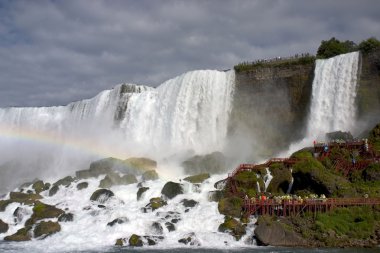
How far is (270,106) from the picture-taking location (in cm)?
4684

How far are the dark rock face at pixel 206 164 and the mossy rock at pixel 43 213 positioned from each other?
511 inches

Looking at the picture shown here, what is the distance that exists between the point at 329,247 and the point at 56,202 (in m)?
21.5

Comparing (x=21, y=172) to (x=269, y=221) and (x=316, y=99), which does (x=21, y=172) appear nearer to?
(x=316, y=99)

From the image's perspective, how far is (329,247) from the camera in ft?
79.7

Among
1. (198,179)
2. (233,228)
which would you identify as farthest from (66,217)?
(233,228)

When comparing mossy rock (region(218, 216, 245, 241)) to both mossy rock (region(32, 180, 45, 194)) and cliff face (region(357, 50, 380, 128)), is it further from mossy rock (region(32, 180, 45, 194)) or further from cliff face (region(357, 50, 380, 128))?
mossy rock (region(32, 180, 45, 194))

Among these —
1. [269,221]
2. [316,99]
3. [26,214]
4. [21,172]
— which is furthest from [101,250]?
[21,172]

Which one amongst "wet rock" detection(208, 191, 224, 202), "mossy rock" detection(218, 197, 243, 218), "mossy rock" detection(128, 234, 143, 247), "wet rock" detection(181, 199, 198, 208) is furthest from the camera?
"wet rock" detection(208, 191, 224, 202)

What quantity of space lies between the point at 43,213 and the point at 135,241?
30.0 feet

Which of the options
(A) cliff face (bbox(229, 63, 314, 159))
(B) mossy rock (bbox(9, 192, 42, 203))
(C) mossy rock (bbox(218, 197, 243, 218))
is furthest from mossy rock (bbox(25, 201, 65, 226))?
(A) cliff face (bbox(229, 63, 314, 159))

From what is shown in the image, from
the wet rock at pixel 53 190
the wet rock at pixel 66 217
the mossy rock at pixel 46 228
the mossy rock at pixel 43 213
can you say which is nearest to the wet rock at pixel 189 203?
the wet rock at pixel 66 217

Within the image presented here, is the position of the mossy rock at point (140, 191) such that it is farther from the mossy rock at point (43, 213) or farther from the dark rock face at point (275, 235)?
the dark rock face at point (275, 235)

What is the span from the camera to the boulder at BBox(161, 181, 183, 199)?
110 ft

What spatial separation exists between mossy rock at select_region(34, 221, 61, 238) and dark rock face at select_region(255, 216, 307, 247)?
12137mm
